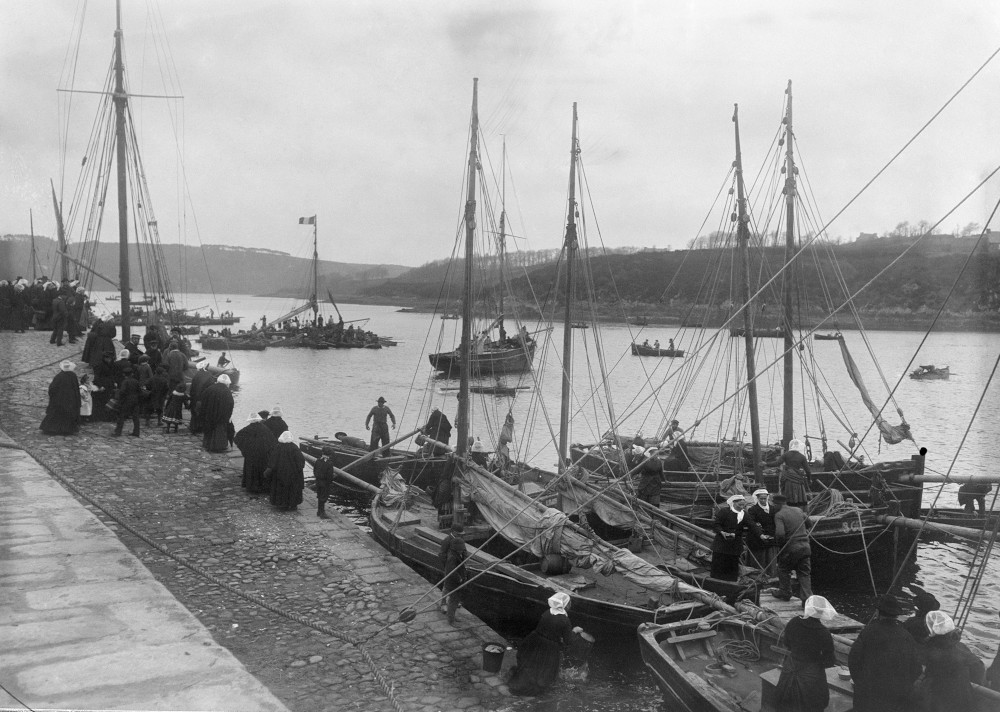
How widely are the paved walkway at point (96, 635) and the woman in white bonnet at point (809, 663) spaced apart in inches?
162

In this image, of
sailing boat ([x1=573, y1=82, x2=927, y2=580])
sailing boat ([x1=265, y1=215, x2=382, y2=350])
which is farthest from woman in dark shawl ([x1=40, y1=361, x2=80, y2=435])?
sailing boat ([x1=265, y1=215, x2=382, y2=350])

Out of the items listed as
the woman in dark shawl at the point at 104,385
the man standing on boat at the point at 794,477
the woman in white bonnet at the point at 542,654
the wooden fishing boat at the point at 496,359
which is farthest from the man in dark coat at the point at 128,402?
the wooden fishing boat at the point at 496,359

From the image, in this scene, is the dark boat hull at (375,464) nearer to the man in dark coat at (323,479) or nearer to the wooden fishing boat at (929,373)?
the man in dark coat at (323,479)

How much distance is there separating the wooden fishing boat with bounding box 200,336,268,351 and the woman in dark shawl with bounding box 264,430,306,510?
53739mm

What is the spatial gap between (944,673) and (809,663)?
3.12ft

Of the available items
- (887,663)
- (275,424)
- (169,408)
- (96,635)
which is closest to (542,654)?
(887,663)

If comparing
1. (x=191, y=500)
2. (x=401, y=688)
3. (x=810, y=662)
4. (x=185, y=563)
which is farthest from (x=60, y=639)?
(x=810, y=662)

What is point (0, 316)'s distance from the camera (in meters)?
22.0

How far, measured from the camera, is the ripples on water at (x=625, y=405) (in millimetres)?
9922

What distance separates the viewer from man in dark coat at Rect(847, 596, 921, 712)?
540 cm

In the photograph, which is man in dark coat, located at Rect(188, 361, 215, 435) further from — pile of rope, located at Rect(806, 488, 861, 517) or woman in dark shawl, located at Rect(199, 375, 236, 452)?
pile of rope, located at Rect(806, 488, 861, 517)

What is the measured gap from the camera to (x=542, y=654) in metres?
7.31

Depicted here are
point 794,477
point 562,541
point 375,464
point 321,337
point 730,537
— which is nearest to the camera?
point 730,537

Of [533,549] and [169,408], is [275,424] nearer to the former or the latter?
[169,408]
